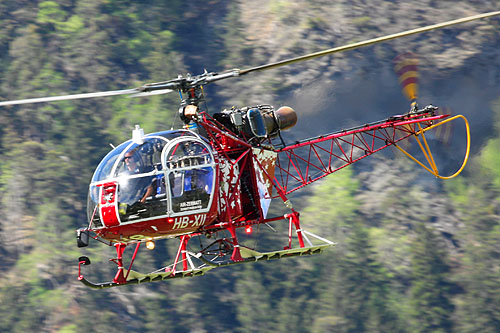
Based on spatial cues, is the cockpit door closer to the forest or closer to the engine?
the engine

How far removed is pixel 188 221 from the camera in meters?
14.8

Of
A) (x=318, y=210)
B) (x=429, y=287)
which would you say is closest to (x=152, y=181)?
(x=318, y=210)

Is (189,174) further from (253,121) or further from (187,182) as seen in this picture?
(253,121)

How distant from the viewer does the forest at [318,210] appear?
4459cm

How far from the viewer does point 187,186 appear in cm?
1469

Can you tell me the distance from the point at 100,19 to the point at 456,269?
26.2 meters

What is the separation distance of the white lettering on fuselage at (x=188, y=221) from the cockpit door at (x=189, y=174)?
0.38 ft

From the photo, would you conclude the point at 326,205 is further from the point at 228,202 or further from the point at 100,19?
the point at 228,202

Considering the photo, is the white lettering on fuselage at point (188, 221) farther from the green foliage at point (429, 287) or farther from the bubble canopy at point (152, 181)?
the green foliage at point (429, 287)

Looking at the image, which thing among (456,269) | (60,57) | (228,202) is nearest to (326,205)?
(456,269)

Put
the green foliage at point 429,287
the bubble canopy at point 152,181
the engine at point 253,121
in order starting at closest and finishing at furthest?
the bubble canopy at point 152,181 < the engine at point 253,121 < the green foliage at point 429,287

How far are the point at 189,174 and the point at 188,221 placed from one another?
2.72 ft

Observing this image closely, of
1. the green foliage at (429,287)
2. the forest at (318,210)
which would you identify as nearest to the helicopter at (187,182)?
the forest at (318,210)

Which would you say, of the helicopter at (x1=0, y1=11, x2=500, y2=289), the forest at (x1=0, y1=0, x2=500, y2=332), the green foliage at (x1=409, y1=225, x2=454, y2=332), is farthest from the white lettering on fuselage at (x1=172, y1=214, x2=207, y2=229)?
the green foliage at (x1=409, y1=225, x2=454, y2=332)
